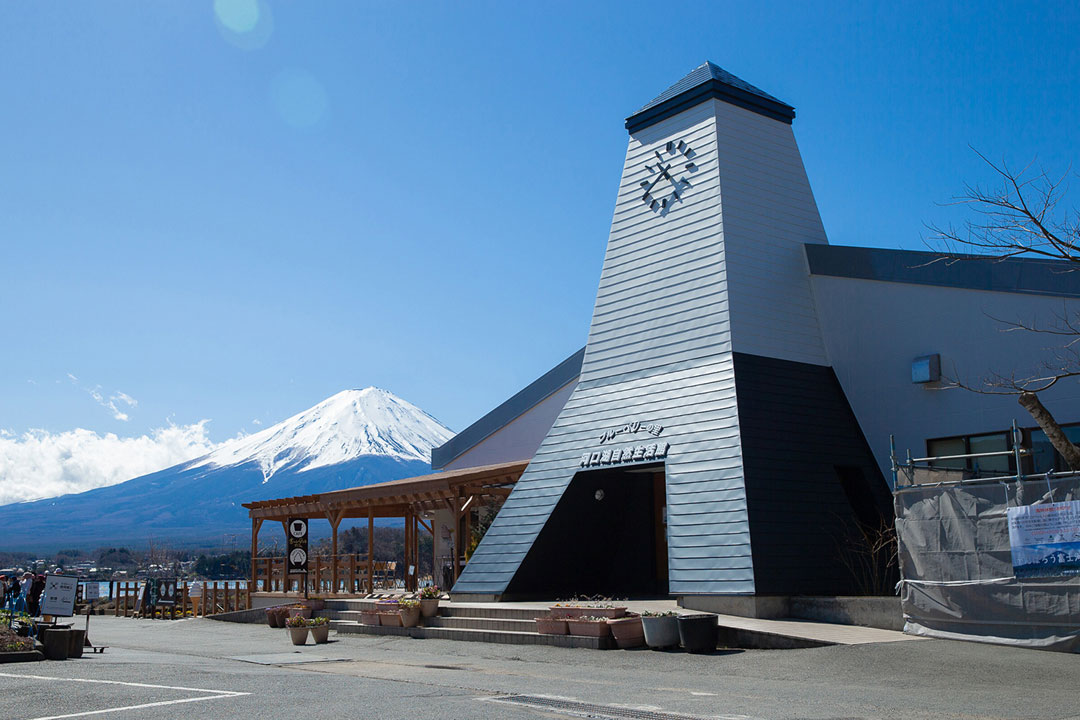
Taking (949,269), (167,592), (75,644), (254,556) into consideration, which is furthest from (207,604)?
(949,269)

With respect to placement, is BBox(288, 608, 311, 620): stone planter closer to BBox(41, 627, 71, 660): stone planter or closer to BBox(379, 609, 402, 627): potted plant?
BBox(379, 609, 402, 627): potted plant

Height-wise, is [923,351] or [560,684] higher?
[923,351]

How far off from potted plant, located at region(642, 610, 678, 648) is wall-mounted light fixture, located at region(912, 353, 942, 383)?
710 cm

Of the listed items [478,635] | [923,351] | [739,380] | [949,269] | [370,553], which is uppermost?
[949,269]

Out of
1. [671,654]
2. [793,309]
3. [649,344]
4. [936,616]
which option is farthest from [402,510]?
[936,616]

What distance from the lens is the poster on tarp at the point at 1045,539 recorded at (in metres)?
11.3

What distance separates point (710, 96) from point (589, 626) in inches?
449

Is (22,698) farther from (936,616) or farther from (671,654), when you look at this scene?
(936,616)

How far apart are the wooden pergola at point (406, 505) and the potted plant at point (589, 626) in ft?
21.1

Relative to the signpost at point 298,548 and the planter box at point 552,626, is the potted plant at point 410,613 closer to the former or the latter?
the planter box at point 552,626

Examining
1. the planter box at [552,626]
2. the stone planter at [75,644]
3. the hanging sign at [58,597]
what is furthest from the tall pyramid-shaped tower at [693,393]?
the hanging sign at [58,597]

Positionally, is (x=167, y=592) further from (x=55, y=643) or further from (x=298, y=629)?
(x=55, y=643)

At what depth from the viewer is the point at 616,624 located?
44.9ft

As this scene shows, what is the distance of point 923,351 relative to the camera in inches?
687
